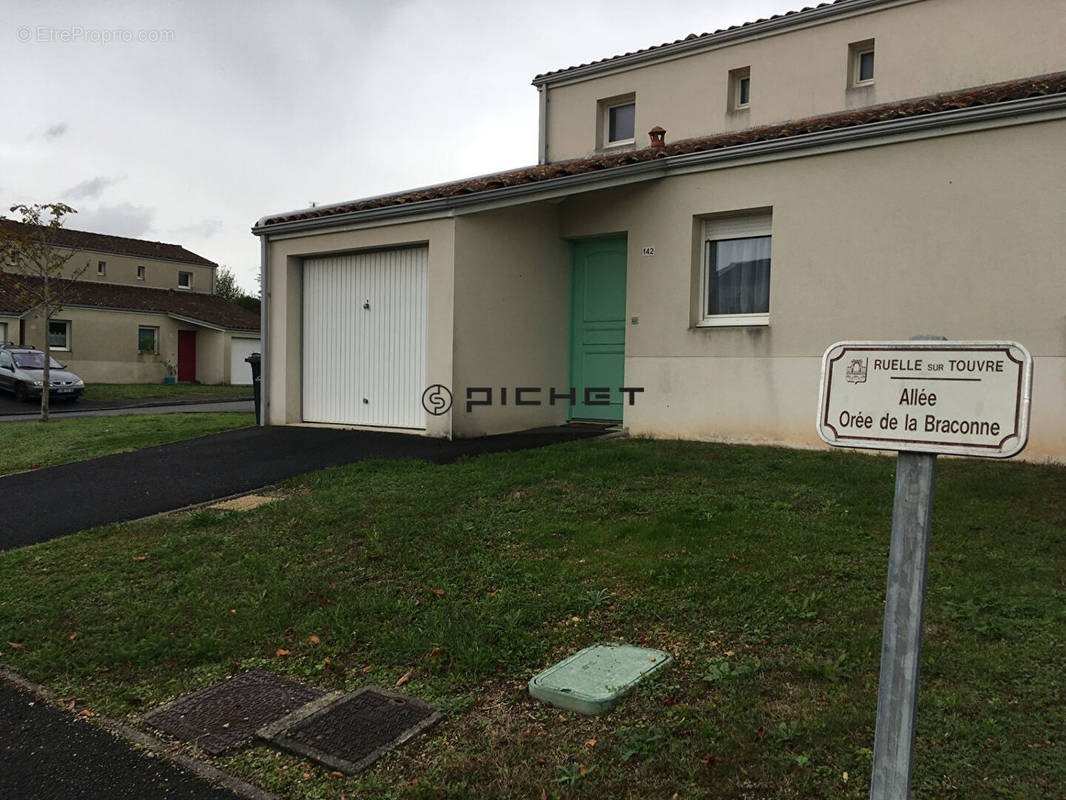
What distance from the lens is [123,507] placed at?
25.2 ft

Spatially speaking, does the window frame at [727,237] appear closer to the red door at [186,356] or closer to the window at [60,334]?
the window at [60,334]

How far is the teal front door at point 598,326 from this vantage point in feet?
38.0

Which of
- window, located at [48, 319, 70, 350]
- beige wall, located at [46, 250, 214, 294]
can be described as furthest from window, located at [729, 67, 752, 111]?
beige wall, located at [46, 250, 214, 294]

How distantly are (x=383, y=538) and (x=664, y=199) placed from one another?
6.40 metres

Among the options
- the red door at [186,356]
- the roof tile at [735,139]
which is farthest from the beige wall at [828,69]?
the red door at [186,356]

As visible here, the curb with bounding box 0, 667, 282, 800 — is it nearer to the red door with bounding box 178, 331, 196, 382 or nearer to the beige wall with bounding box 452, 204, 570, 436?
the beige wall with bounding box 452, 204, 570, 436

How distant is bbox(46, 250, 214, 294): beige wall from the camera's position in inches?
1503

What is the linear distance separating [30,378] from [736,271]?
875 inches

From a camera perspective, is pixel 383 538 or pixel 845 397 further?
pixel 383 538

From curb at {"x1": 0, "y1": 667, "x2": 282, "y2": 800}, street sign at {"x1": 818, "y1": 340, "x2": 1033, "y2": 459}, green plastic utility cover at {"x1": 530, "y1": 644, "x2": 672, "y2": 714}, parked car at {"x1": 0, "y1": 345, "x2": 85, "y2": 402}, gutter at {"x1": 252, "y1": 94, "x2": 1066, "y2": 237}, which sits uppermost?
gutter at {"x1": 252, "y1": 94, "x2": 1066, "y2": 237}

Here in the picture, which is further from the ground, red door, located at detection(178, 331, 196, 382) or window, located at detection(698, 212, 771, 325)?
window, located at detection(698, 212, 771, 325)

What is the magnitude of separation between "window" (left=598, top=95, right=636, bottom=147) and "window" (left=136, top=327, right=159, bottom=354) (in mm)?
26797

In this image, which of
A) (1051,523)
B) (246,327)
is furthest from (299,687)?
(246,327)

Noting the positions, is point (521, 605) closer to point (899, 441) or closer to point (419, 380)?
point (899, 441)
